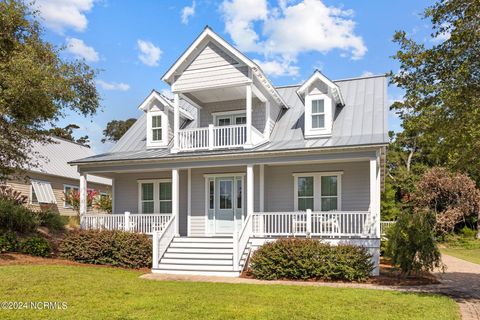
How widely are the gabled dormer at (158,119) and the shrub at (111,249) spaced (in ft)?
16.5

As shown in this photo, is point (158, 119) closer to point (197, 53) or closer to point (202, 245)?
point (197, 53)

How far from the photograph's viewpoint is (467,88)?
31.5ft

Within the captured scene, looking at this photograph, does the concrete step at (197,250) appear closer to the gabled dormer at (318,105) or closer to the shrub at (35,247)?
the shrub at (35,247)

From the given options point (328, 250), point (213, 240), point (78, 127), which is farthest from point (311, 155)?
point (78, 127)

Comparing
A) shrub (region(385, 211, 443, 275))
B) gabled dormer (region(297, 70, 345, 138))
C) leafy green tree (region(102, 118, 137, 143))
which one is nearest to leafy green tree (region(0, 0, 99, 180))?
gabled dormer (region(297, 70, 345, 138))

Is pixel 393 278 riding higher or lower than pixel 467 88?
lower

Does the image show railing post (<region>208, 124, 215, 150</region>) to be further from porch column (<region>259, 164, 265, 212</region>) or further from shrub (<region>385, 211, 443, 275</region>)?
shrub (<region>385, 211, 443, 275</region>)

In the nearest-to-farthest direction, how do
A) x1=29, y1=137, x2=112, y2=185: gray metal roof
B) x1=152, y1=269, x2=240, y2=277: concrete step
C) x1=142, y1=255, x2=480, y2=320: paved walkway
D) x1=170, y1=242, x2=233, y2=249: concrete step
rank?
x1=142, y1=255, x2=480, y2=320: paved walkway → x1=152, y1=269, x2=240, y2=277: concrete step → x1=170, y1=242, x2=233, y2=249: concrete step → x1=29, y1=137, x2=112, y2=185: gray metal roof

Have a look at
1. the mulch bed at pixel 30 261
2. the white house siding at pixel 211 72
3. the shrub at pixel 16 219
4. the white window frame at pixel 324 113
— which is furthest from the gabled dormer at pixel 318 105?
the shrub at pixel 16 219

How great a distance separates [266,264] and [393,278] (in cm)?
389

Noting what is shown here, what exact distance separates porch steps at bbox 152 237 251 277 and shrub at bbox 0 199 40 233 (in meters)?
6.32

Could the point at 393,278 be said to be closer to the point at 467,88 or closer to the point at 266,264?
the point at 266,264

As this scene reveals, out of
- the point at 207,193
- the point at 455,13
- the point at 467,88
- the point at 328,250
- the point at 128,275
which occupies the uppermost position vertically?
the point at 455,13

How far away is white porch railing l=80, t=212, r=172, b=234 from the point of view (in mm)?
17141
